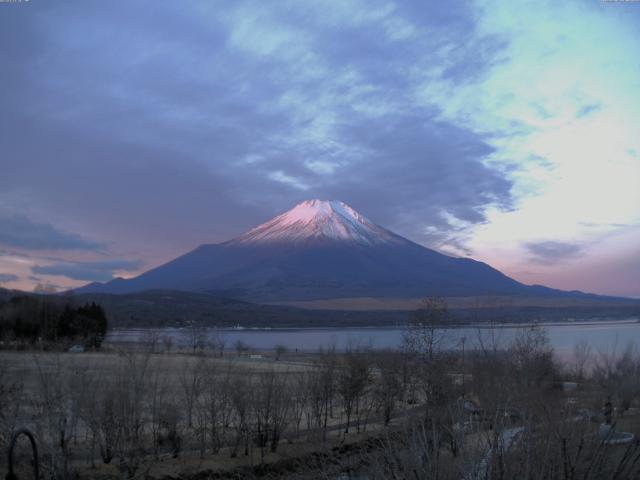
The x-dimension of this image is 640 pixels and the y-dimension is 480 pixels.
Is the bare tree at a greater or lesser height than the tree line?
lesser

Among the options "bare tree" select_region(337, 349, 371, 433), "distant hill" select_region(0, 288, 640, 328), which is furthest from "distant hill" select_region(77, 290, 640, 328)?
"bare tree" select_region(337, 349, 371, 433)

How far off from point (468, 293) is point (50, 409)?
611ft

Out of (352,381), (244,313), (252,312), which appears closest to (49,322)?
(352,381)

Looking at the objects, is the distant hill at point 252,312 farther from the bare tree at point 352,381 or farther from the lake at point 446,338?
the bare tree at point 352,381

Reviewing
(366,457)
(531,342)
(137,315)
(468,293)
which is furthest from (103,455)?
(468,293)

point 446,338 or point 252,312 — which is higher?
point 252,312

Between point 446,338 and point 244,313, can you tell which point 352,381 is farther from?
point 244,313

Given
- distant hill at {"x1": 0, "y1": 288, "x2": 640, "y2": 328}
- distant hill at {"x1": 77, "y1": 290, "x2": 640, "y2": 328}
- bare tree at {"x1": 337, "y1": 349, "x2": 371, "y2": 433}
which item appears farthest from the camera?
distant hill at {"x1": 77, "y1": 290, "x2": 640, "y2": 328}

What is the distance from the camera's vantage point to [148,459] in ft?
60.6

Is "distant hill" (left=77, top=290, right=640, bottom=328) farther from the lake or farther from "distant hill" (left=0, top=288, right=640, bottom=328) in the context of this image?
the lake

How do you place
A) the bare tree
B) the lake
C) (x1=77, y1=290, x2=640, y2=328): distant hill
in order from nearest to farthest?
the bare tree, the lake, (x1=77, y1=290, x2=640, y2=328): distant hill

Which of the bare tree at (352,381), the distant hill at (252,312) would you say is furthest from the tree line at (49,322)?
the distant hill at (252,312)

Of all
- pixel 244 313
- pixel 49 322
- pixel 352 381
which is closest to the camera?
pixel 352 381

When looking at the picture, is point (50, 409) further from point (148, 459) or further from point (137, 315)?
point (137, 315)
